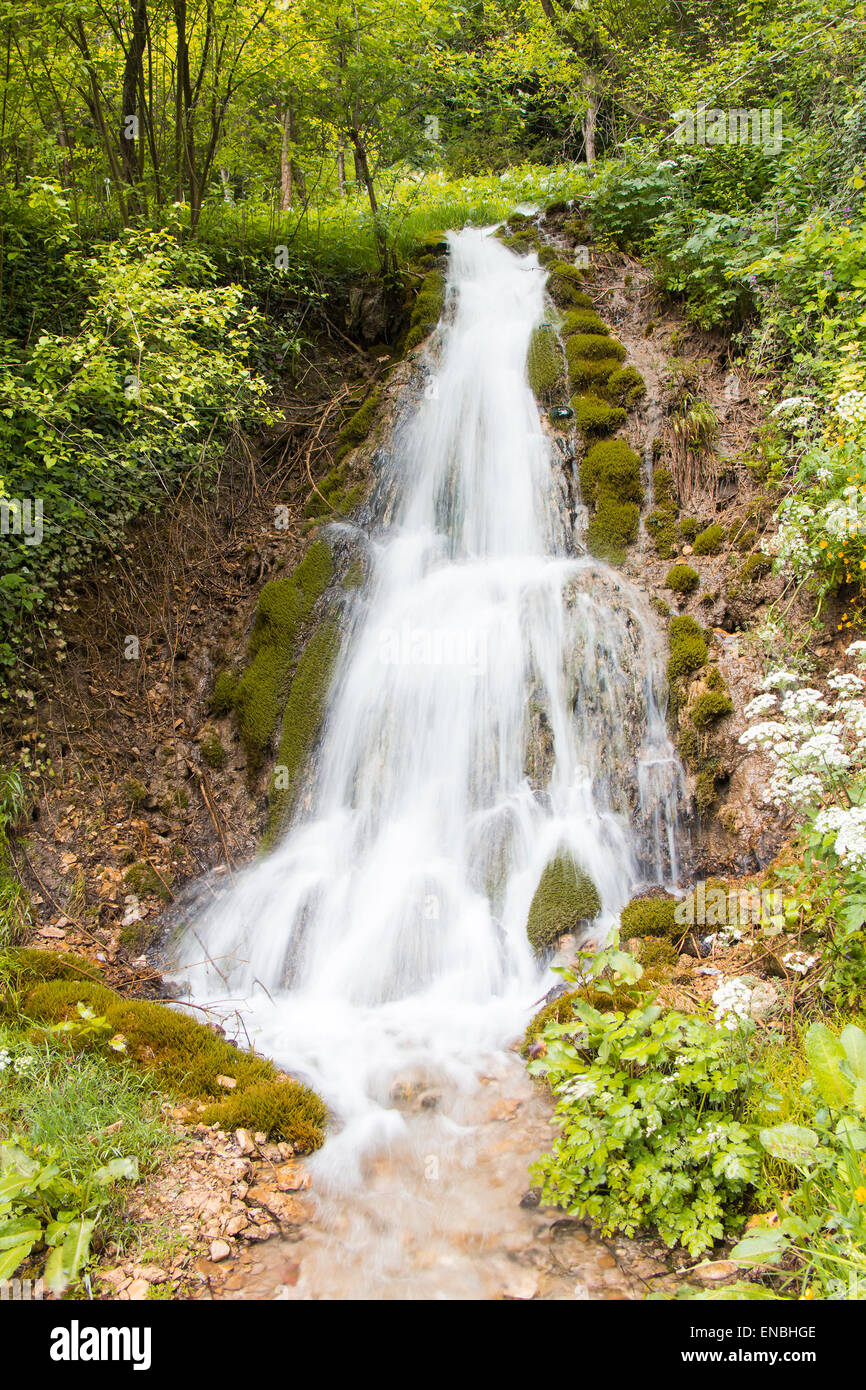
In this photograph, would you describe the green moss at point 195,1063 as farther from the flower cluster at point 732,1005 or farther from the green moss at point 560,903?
the flower cluster at point 732,1005

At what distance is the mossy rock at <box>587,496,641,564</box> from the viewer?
22.4ft

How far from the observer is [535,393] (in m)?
8.29

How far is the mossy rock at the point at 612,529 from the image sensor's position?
269 inches

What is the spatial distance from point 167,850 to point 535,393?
6.08m

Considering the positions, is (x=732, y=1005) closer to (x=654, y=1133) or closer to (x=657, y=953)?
(x=654, y=1133)

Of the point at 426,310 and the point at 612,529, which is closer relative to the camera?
the point at 612,529

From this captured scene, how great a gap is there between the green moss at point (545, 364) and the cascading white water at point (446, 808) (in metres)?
1.20

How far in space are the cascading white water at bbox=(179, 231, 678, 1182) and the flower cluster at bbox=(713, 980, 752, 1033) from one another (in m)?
1.57

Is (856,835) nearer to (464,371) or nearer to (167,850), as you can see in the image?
(167,850)

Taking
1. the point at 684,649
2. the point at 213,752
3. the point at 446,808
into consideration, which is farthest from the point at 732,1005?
the point at 213,752

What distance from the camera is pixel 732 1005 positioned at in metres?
2.76

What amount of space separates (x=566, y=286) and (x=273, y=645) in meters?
6.05

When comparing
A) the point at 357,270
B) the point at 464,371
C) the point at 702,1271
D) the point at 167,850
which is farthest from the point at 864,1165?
the point at 357,270

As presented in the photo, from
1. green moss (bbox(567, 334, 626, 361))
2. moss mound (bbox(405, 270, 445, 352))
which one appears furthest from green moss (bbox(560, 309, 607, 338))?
moss mound (bbox(405, 270, 445, 352))
